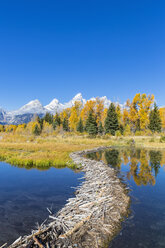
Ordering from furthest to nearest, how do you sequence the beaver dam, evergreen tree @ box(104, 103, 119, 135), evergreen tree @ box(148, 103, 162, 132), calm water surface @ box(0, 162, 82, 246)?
evergreen tree @ box(148, 103, 162, 132) < evergreen tree @ box(104, 103, 119, 135) < calm water surface @ box(0, 162, 82, 246) < the beaver dam

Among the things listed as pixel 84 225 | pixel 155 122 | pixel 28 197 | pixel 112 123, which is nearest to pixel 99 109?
pixel 112 123

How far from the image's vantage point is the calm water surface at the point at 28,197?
245 inches

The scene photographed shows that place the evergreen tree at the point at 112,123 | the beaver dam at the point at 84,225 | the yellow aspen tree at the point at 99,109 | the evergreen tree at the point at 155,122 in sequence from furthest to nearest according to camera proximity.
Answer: the yellow aspen tree at the point at 99,109 < the evergreen tree at the point at 155,122 < the evergreen tree at the point at 112,123 < the beaver dam at the point at 84,225

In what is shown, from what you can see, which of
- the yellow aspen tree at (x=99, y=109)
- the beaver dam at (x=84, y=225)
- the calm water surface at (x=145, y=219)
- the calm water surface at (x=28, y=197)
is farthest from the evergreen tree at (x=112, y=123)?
the beaver dam at (x=84, y=225)

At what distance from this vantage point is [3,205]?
7.95m

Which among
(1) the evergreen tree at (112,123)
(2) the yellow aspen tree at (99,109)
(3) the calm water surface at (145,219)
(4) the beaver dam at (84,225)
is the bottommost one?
(3) the calm water surface at (145,219)

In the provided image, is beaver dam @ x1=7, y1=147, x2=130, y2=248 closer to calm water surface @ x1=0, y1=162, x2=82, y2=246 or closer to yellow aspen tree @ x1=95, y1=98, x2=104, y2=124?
calm water surface @ x1=0, y1=162, x2=82, y2=246

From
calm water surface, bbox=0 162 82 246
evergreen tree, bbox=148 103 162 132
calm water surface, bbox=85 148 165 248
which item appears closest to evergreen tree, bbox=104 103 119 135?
evergreen tree, bbox=148 103 162 132

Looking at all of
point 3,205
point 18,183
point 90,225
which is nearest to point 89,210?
point 90,225

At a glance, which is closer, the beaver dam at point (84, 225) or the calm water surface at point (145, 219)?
the beaver dam at point (84, 225)

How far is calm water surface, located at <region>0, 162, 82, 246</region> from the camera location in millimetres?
6236

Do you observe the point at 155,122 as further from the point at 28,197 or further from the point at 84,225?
the point at 84,225

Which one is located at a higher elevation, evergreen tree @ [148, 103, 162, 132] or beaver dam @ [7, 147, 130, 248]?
evergreen tree @ [148, 103, 162, 132]

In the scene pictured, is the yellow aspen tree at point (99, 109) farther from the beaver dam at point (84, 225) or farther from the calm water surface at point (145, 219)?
the beaver dam at point (84, 225)
